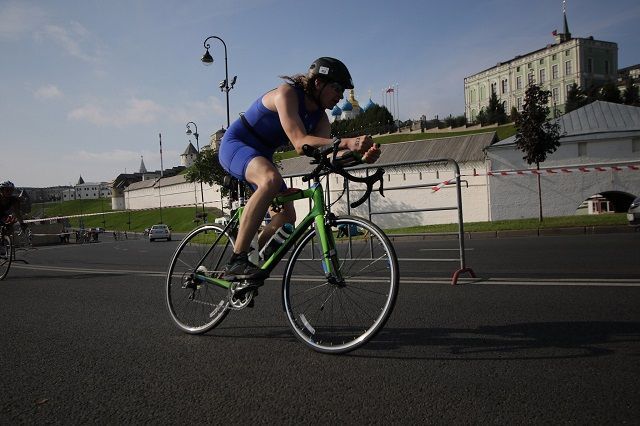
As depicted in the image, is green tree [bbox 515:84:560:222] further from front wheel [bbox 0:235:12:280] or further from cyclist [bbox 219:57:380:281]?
cyclist [bbox 219:57:380:281]

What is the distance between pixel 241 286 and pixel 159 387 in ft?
3.41

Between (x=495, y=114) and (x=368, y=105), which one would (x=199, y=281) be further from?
(x=368, y=105)

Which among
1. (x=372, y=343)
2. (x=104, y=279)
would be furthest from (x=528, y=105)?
(x=372, y=343)

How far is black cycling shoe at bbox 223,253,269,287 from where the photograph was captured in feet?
11.3

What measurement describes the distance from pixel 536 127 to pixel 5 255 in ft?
86.1

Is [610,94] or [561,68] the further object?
[561,68]

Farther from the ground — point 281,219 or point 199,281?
point 281,219

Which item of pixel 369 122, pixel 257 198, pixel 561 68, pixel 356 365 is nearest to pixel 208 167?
pixel 257 198

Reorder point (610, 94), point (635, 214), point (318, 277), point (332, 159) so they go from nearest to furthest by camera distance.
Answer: point (332, 159) → point (318, 277) → point (635, 214) → point (610, 94)

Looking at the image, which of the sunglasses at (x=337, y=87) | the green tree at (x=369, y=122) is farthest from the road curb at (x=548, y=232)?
the green tree at (x=369, y=122)

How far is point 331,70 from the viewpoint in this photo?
132 inches

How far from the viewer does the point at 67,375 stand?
113 inches

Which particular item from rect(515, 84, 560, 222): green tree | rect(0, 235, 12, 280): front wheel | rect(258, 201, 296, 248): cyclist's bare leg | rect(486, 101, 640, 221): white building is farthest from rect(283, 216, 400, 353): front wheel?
rect(486, 101, 640, 221): white building

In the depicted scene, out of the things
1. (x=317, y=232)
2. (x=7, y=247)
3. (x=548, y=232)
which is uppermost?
(x=317, y=232)
